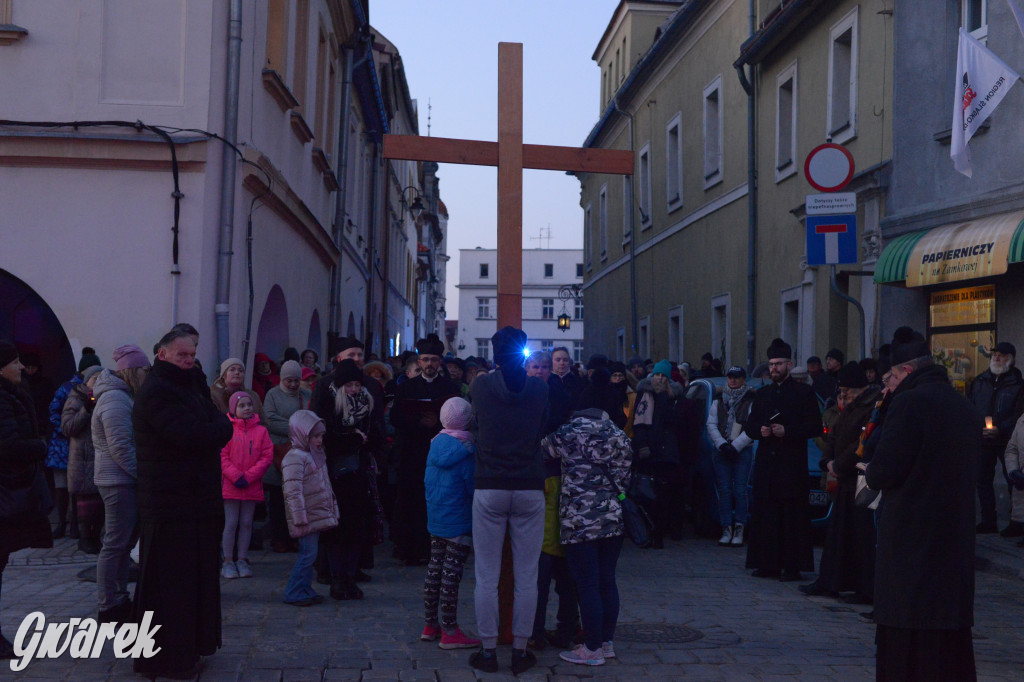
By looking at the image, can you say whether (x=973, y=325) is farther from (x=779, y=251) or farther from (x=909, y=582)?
(x=909, y=582)

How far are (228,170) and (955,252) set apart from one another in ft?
25.7

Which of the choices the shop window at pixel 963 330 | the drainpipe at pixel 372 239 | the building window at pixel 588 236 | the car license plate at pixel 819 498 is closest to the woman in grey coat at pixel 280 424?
the car license plate at pixel 819 498

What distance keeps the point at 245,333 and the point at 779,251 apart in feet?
33.1

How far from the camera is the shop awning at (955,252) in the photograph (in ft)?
39.7

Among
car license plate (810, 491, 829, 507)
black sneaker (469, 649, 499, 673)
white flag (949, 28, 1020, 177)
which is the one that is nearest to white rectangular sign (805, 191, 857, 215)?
white flag (949, 28, 1020, 177)

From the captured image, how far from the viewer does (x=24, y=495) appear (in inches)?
266

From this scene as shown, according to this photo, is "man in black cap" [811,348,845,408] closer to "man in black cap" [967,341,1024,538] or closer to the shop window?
the shop window

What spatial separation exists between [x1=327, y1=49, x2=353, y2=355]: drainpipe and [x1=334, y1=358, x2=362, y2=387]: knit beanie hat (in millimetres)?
10687

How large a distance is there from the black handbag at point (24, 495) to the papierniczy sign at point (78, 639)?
757 millimetres

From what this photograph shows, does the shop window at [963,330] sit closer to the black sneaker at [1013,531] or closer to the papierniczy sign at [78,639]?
the black sneaker at [1013,531]

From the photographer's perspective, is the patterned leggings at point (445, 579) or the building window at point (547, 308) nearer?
the patterned leggings at point (445, 579)

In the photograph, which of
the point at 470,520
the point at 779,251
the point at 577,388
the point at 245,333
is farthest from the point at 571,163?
the point at 779,251

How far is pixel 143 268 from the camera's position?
11.6m

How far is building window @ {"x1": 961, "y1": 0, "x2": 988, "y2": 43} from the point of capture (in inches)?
541
